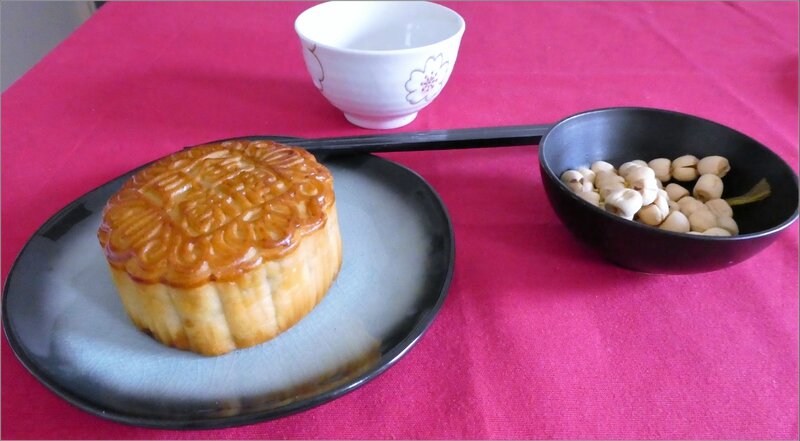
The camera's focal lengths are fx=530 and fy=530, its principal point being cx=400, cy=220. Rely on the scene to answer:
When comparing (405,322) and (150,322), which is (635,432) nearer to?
(405,322)

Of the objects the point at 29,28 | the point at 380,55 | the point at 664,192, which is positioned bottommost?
the point at 29,28

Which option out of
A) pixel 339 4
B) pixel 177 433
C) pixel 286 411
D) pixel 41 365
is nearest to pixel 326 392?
pixel 286 411

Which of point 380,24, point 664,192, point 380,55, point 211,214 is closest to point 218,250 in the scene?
point 211,214

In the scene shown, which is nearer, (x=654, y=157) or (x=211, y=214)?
(x=211, y=214)

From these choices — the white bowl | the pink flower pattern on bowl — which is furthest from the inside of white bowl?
the pink flower pattern on bowl

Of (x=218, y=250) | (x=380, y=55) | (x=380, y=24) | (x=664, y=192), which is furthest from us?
(x=380, y=24)

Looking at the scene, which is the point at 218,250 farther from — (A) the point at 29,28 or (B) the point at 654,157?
(A) the point at 29,28
